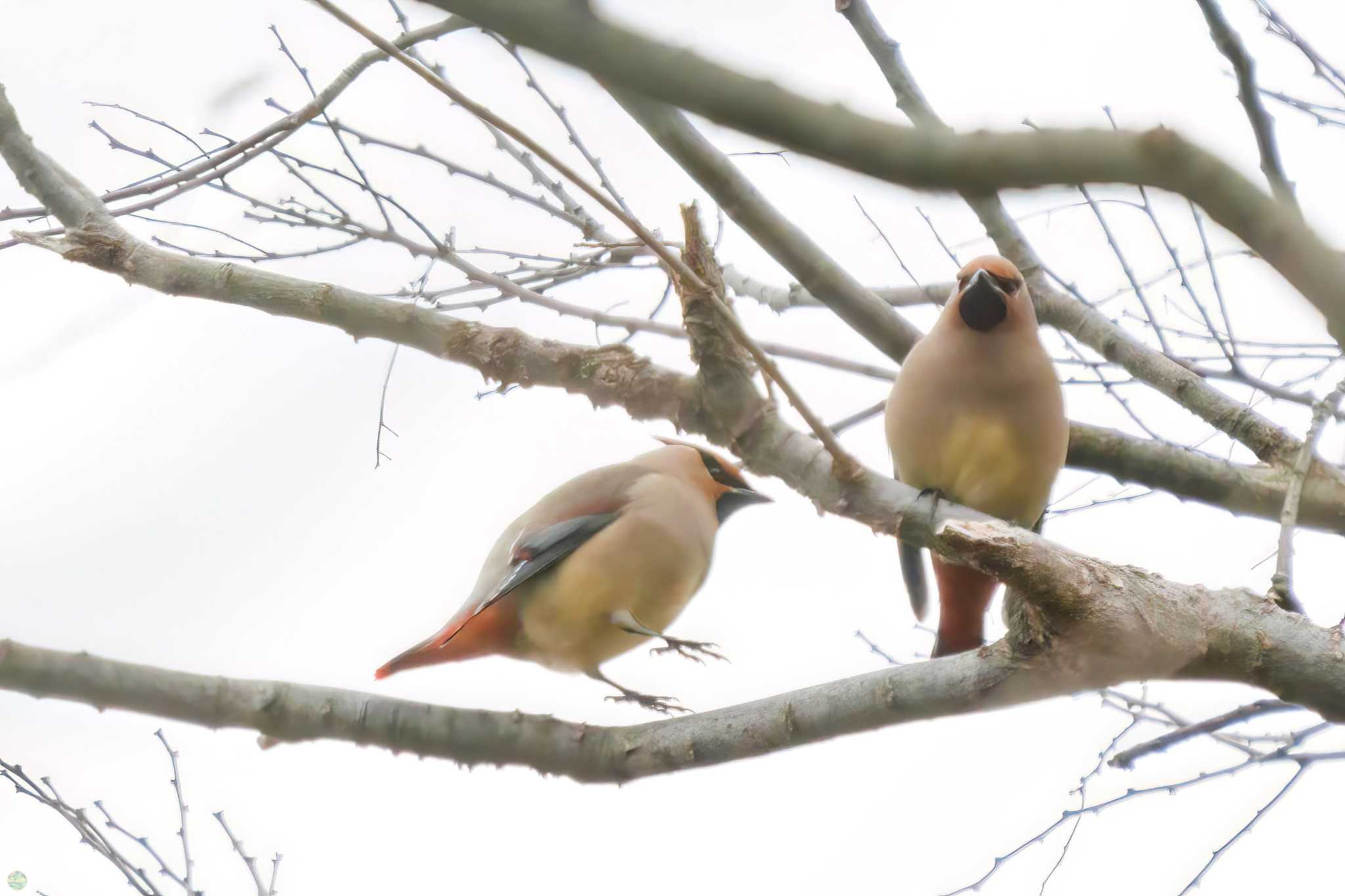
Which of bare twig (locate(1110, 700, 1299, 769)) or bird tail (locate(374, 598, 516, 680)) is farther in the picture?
bird tail (locate(374, 598, 516, 680))

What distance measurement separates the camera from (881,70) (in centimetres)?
346

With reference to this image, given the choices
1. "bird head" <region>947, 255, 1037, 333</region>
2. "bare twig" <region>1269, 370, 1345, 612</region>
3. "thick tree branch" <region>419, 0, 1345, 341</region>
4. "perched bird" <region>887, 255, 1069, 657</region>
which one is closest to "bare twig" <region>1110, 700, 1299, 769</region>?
"bare twig" <region>1269, 370, 1345, 612</region>

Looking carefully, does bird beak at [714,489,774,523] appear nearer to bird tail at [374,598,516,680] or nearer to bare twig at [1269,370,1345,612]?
bird tail at [374,598,516,680]

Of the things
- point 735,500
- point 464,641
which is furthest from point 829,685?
point 735,500

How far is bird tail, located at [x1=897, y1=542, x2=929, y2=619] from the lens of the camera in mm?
3441

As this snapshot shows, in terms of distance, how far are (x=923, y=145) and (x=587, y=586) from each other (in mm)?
2275

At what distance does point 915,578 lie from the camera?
3504mm

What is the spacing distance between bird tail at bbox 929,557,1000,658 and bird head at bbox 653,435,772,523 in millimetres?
594

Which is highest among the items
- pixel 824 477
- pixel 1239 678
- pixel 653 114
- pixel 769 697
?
pixel 653 114

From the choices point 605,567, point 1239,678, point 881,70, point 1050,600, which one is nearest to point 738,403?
point 605,567

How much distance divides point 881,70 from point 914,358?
827 millimetres

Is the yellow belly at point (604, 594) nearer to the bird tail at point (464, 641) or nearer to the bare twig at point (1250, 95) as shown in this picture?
the bird tail at point (464, 641)

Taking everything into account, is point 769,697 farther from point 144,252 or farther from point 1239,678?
point 144,252

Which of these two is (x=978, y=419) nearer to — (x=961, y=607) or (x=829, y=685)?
(x=961, y=607)
